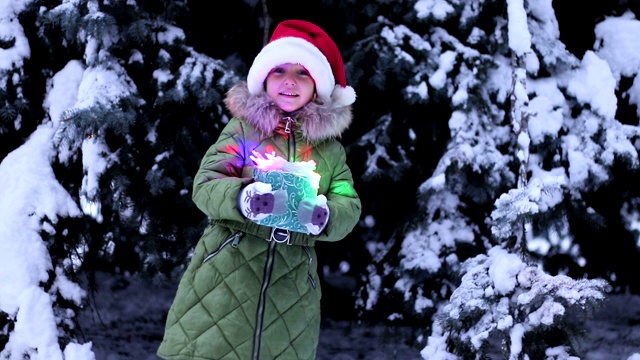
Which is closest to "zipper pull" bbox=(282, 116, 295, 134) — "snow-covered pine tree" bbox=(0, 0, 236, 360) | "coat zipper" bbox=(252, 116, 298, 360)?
"coat zipper" bbox=(252, 116, 298, 360)

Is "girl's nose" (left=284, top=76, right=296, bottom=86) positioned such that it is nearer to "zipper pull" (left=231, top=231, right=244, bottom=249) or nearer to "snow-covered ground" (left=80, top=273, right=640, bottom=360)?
"zipper pull" (left=231, top=231, right=244, bottom=249)

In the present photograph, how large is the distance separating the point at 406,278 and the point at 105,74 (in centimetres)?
230

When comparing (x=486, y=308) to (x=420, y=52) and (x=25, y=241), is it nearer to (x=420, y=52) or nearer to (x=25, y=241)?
(x=420, y=52)

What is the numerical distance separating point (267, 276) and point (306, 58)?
949 mm

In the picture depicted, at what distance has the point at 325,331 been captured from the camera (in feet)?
17.5

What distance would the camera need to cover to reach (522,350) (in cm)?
310

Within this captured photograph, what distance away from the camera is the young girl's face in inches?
109

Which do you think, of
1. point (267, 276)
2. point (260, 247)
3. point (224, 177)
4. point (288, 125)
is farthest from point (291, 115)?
point (267, 276)

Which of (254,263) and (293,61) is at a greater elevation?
(293,61)

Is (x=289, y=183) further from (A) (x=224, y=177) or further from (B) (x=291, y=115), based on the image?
(B) (x=291, y=115)

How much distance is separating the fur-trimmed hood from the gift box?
28cm

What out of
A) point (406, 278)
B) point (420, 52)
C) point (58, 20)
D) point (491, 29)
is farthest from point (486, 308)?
point (58, 20)

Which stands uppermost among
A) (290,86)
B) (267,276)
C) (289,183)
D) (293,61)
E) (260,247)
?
(293,61)

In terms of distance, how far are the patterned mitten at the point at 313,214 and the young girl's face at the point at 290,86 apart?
56 centimetres
